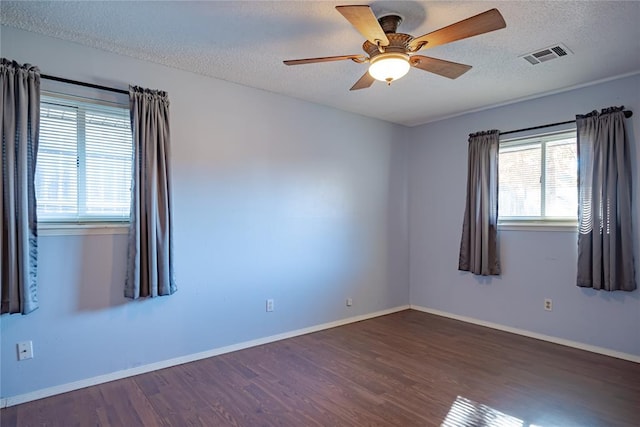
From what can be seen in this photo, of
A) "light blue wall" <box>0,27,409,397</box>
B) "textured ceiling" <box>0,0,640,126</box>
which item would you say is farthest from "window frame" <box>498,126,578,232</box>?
"light blue wall" <box>0,27,409,397</box>

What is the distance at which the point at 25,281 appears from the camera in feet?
7.84

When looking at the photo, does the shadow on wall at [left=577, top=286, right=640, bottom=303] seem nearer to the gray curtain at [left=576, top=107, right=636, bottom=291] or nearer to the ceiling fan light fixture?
the gray curtain at [left=576, top=107, right=636, bottom=291]

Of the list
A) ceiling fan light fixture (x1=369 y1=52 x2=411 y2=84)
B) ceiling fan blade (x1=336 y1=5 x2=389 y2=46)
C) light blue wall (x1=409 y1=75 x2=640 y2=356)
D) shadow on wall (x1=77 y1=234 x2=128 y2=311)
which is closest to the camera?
ceiling fan blade (x1=336 y1=5 x2=389 y2=46)

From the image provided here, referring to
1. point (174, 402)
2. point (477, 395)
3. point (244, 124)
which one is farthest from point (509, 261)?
point (174, 402)

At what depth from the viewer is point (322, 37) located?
262cm

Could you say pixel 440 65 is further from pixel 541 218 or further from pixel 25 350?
pixel 25 350

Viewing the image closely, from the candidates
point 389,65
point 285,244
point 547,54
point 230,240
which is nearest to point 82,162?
point 230,240

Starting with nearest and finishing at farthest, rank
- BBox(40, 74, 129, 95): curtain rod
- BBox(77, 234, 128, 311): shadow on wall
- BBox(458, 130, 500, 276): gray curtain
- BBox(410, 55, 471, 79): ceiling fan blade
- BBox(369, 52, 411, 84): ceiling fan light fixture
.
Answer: BBox(369, 52, 411, 84): ceiling fan light fixture, BBox(410, 55, 471, 79): ceiling fan blade, BBox(40, 74, 129, 95): curtain rod, BBox(77, 234, 128, 311): shadow on wall, BBox(458, 130, 500, 276): gray curtain

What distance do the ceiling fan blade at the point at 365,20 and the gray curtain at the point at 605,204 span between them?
8.04ft

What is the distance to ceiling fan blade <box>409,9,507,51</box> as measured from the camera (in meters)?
1.81

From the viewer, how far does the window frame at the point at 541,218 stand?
3668mm

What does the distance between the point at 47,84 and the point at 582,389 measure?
441 centimetres

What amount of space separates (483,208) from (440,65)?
7.39 ft

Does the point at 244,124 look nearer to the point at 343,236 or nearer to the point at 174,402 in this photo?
the point at 343,236
